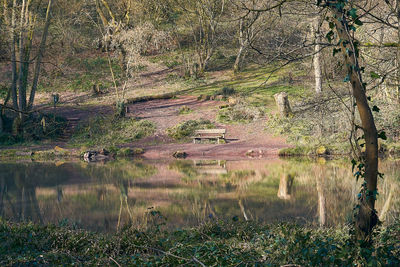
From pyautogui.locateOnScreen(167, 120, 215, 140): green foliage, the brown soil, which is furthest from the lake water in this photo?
pyautogui.locateOnScreen(167, 120, 215, 140): green foliage

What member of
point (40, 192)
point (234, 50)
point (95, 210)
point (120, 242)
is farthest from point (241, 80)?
point (120, 242)

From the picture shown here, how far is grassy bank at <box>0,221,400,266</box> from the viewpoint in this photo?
4.91 meters

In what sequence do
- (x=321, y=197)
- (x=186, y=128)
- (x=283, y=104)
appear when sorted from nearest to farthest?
(x=321, y=197), (x=283, y=104), (x=186, y=128)

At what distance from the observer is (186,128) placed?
26.5 metres

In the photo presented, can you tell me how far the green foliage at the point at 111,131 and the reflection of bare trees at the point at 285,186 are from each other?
11.8m

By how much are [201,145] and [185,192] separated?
10.9 metres

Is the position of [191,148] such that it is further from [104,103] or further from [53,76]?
[53,76]

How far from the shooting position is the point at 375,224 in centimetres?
547

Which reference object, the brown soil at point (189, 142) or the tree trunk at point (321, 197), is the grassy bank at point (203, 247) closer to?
the tree trunk at point (321, 197)

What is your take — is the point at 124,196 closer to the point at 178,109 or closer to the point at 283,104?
the point at 283,104

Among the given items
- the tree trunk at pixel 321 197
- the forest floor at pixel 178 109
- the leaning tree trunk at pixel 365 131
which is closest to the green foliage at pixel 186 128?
the forest floor at pixel 178 109

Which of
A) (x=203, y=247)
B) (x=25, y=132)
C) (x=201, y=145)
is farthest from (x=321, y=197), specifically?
(x=25, y=132)

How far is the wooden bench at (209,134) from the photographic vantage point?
81.9ft

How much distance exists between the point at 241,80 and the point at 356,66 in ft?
101
